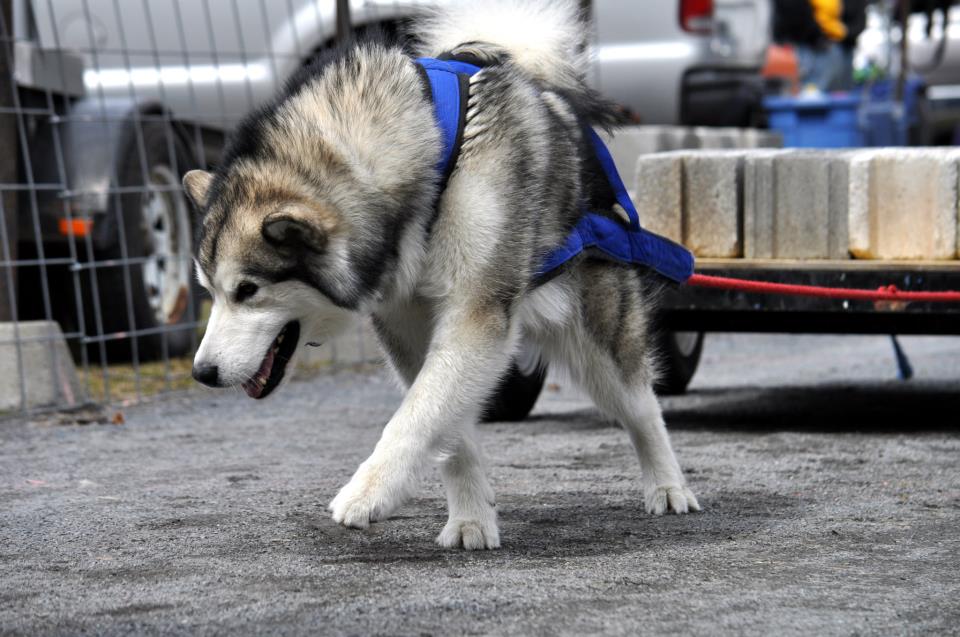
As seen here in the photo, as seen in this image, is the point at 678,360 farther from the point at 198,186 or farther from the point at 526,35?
the point at 198,186

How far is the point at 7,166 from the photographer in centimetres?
650

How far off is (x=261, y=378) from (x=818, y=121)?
29.6 ft

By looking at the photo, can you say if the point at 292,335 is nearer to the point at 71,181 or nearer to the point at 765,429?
the point at 765,429

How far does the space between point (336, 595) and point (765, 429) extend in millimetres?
2892

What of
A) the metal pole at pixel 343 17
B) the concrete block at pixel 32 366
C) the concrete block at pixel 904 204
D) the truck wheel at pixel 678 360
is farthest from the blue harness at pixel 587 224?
the metal pole at pixel 343 17

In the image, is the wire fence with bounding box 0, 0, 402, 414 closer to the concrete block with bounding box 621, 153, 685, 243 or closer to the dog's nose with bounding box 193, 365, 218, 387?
the concrete block with bounding box 621, 153, 685, 243

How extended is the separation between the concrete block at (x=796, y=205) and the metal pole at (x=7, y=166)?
10.6 ft

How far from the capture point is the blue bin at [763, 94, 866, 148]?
37.7ft

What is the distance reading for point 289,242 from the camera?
3211 mm

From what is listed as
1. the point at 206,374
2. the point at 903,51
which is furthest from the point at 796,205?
the point at 903,51

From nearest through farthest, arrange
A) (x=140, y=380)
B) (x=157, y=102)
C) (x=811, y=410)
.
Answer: (x=811, y=410) → (x=140, y=380) → (x=157, y=102)

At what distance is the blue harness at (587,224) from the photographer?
3449mm

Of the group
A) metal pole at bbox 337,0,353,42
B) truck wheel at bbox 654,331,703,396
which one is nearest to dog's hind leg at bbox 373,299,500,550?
truck wheel at bbox 654,331,703,396

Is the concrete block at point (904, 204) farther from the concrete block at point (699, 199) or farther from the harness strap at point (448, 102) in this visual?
the harness strap at point (448, 102)
